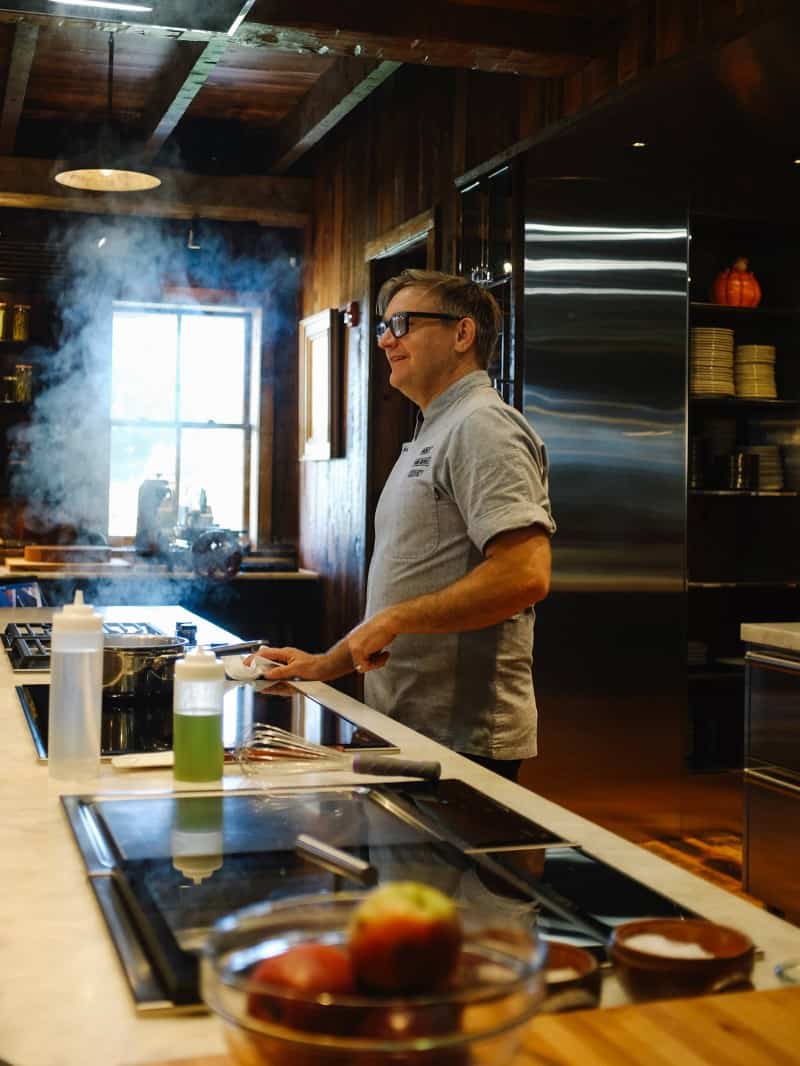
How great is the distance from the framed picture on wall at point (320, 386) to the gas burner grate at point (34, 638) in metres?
3.38

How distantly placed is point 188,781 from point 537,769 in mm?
3418

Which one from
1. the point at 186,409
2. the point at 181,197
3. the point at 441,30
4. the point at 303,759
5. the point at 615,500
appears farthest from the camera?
the point at 186,409

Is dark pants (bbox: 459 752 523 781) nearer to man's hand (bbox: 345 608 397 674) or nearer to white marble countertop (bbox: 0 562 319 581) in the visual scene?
man's hand (bbox: 345 608 397 674)

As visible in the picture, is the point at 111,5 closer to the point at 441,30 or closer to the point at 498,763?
the point at 498,763

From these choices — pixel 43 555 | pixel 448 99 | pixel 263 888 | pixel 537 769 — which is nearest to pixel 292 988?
pixel 263 888

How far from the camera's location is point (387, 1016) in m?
0.61

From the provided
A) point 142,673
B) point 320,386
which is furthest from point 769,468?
point 142,673

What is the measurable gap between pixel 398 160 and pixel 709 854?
3.42 m

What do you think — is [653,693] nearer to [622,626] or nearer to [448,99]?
[622,626]

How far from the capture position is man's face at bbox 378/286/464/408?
2.54 metres

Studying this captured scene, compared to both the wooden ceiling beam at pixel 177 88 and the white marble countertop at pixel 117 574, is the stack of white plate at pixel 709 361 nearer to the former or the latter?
the wooden ceiling beam at pixel 177 88

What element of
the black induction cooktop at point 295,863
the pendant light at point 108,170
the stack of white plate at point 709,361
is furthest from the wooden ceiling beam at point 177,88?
the black induction cooktop at point 295,863

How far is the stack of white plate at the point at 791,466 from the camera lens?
5.40 m

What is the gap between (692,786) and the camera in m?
4.96
